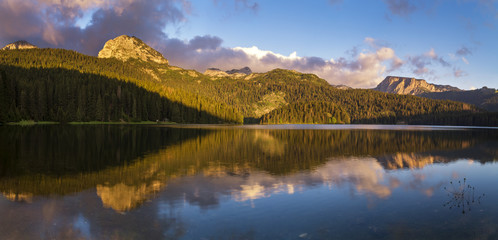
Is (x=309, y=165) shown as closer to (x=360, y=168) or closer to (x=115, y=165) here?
(x=360, y=168)

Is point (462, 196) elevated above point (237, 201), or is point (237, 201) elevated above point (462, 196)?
point (237, 201)

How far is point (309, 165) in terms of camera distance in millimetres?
30609

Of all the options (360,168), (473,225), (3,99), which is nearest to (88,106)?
(3,99)

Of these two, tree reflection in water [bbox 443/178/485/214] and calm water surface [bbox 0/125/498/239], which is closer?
calm water surface [bbox 0/125/498/239]

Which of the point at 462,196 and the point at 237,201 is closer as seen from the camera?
the point at 237,201

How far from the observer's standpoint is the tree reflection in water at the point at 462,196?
1703cm

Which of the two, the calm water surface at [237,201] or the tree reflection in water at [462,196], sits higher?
the calm water surface at [237,201]

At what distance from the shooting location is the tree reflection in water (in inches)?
671

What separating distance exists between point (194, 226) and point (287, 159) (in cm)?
2357

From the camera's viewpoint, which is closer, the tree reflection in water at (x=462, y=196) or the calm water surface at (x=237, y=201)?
the calm water surface at (x=237, y=201)

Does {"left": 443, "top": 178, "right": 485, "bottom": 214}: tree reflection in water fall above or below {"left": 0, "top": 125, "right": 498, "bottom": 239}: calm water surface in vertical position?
below

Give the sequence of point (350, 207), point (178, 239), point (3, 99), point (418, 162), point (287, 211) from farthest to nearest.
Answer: point (3, 99) → point (418, 162) → point (350, 207) → point (287, 211) → point (178, 239)

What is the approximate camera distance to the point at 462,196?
19.2 m

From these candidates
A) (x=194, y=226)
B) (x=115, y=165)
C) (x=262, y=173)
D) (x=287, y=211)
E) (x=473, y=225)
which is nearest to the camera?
(x=194, y=226)
